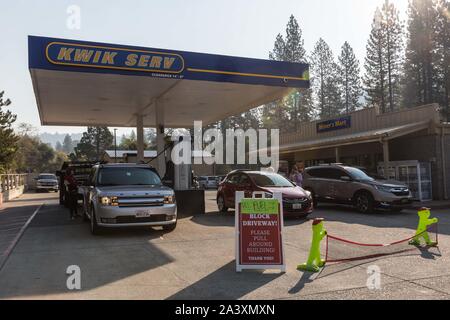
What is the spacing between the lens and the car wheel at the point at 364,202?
1527 cm

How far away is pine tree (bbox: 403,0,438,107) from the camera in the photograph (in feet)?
168

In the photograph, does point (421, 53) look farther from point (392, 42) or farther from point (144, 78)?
point (144, 78)

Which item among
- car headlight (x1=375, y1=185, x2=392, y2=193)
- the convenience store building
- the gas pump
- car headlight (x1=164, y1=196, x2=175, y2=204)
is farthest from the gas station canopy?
the convenience store building

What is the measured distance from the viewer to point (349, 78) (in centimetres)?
6347

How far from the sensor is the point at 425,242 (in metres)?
9.26

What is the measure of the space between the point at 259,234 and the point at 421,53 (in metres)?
53.0

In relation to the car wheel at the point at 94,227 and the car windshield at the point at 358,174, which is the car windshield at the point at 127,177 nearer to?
the car wheel at the point at 94,227

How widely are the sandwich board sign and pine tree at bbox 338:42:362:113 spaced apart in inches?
2334

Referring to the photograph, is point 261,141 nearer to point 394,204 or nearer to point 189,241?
point 394,204

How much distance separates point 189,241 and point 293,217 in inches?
201

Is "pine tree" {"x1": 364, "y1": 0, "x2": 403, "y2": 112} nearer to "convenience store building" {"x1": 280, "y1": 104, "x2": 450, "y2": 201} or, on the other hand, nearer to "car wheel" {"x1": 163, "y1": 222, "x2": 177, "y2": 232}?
"convenience store building" {"x1": 280, "y1": 104, "x2": 450, "y2": 201}

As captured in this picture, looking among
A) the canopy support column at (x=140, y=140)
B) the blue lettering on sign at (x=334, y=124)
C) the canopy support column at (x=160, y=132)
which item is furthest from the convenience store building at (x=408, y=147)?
the canopy support column at (x=140, y=140)

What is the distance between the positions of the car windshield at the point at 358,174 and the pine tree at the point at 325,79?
48.3 meters
